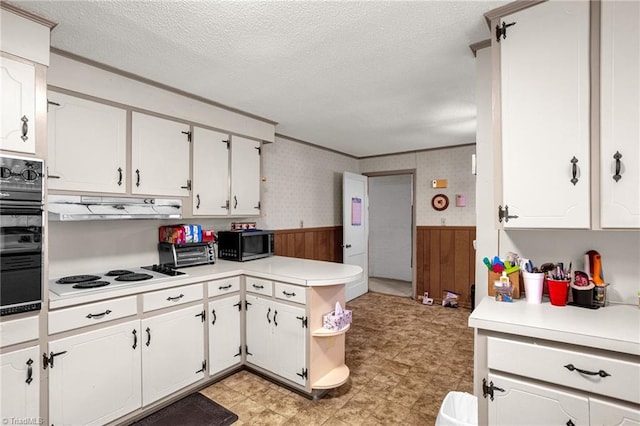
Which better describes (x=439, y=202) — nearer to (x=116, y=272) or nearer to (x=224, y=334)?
(x=224, y=334)

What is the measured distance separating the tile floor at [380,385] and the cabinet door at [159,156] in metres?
1.70

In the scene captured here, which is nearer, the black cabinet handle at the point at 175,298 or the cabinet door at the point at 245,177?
the black cabinet handle at the point at 175,298

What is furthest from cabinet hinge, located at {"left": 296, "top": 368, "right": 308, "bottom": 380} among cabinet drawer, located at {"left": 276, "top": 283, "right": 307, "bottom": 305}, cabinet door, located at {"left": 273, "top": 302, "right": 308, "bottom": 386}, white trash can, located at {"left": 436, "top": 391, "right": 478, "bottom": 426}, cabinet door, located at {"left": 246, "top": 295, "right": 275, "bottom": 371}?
white trash can, located at {"left": 436, "top": 391, "right": 478, "bottom": 426}

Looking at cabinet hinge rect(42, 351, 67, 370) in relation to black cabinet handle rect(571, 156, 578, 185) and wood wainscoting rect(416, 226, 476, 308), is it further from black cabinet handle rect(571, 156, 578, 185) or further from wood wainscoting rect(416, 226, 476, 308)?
wood wainscoting rect(416, 226, 476, 308)

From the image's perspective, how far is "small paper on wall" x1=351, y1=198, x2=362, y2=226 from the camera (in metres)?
5.20

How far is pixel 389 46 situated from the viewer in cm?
197

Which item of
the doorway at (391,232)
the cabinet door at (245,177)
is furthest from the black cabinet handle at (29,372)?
the doorway at (391,232)

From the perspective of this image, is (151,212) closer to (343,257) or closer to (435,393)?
(435,393)

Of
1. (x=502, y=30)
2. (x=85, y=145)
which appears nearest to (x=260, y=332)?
(x=85, y=145)

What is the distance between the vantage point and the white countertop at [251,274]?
1906 mm

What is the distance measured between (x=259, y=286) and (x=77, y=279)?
1301 mm

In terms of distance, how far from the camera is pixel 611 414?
1.19m

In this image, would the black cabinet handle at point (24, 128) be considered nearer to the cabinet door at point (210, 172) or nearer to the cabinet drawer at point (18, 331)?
the cabinet drawer at point (18, 331)

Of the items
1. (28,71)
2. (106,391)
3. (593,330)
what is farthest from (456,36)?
(106,391)
